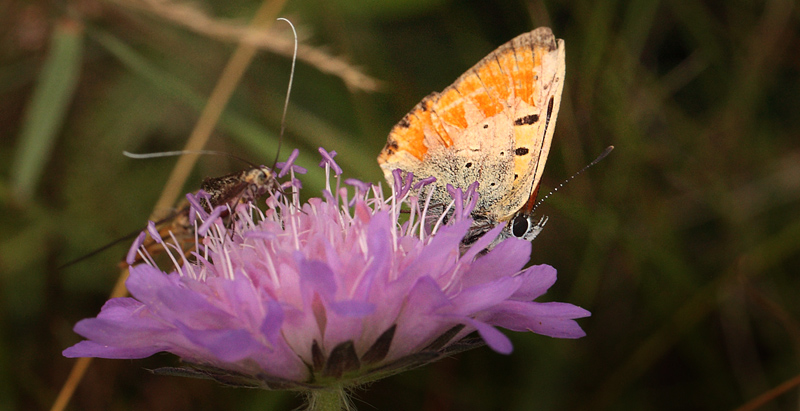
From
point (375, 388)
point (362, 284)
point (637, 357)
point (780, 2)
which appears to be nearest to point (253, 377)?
point (362, 284)

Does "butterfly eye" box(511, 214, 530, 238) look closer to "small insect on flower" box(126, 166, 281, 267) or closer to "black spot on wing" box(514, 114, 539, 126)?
"black spot on wing" box(514, 114, 539, 126)

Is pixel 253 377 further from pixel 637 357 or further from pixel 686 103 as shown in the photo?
pixel 686 103

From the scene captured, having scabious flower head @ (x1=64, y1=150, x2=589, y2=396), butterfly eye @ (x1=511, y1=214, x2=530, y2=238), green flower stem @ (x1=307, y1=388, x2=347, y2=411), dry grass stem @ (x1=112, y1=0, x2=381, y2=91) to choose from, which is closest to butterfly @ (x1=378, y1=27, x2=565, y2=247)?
butterfly eye @ (x1=511, y1=214, x2=530, y2=238)

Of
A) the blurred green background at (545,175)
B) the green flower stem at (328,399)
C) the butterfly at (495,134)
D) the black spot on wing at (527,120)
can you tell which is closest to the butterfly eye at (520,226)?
the butterfly at (495,134)

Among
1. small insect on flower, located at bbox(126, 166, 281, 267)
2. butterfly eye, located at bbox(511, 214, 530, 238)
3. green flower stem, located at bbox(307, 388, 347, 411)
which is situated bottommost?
green flower stem, located at bbox(307, 388, 347, 411)

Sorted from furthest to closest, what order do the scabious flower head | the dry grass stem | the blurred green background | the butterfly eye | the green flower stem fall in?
1. the blurred green background
2. the dry grass stem
3. the butterfly eye
4. the green flower stem
5. the scabious flower head

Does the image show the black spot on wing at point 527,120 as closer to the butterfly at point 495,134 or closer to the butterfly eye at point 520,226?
the butterfly at point 495,134
